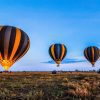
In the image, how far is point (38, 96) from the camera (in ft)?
65.4

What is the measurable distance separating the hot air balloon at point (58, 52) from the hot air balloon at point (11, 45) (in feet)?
118

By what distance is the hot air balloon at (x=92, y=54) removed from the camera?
10668 cm

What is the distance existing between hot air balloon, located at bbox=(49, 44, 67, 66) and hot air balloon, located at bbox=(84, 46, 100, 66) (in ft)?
28.2

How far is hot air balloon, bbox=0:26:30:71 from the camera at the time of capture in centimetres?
6188

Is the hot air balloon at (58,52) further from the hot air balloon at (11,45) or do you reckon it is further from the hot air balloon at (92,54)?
the hot air balloon at (11,45)

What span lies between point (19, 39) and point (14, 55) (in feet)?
11.4

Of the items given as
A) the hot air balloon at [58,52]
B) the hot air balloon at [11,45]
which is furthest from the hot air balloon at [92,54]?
the hot air balloon at [11,45]

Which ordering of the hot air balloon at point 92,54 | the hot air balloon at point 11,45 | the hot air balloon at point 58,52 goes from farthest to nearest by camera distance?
the hot air balloon at point 92,54
the hot air balloon at point 58,52
the hot air balloon at point 11,45

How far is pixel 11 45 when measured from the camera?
62.0 metres

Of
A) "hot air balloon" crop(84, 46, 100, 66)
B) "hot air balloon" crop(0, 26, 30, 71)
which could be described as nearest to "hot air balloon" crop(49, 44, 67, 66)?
"hot air balloon" crop(84, 46, 100, 66)

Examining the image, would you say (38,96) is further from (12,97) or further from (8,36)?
(8,36)

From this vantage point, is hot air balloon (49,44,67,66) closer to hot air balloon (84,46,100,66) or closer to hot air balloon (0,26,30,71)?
hot air balloon (84,46,100,66)

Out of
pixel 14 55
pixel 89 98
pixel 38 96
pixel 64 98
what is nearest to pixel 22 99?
pixel 38 96

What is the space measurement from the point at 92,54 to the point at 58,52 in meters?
12.8
